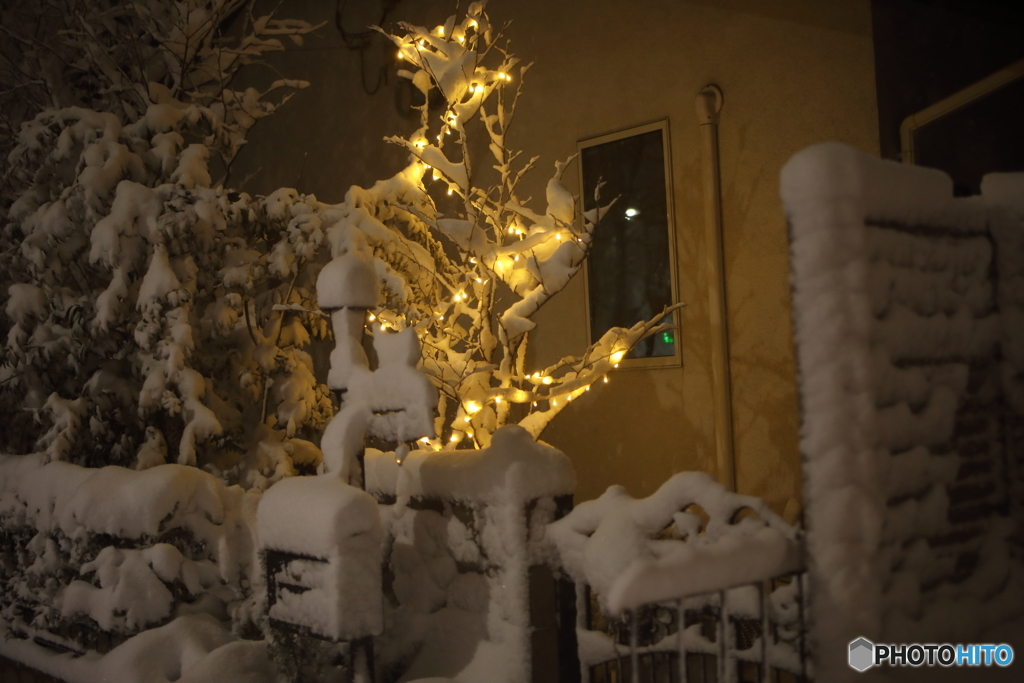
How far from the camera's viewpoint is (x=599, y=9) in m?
6.84

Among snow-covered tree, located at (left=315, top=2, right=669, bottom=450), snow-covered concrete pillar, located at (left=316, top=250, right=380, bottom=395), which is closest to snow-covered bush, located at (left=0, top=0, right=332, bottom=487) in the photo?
snow-covered tree, located at (left=315, top=2, right=669, bottom=450)

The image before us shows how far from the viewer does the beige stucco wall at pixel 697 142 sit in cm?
558

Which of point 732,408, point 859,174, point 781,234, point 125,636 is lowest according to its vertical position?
point 125,636

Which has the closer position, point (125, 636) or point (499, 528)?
point (499, 528)

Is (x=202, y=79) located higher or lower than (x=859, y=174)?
higher

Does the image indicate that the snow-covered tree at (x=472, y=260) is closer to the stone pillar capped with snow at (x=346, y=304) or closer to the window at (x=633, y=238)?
the window at (x=633, y=238)

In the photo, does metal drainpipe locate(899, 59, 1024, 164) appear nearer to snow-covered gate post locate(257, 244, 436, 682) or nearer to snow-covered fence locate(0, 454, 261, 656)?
snow-covered gate post locate(257, 244, 436, 682)

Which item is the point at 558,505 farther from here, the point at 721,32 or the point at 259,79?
the point at 259,79

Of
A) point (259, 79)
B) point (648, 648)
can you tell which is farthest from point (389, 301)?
point (259, 79)

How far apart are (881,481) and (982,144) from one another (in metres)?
3.81

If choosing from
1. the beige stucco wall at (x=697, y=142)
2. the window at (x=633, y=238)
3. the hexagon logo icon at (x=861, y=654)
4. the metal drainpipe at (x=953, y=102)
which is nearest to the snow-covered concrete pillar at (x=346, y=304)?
the hexagon logo icon at (x=861, y=654)

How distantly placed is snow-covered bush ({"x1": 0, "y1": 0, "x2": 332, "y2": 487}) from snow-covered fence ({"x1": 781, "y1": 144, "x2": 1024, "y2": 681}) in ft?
13.8

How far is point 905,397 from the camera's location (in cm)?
292

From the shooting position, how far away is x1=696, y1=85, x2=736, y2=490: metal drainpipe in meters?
5.88
